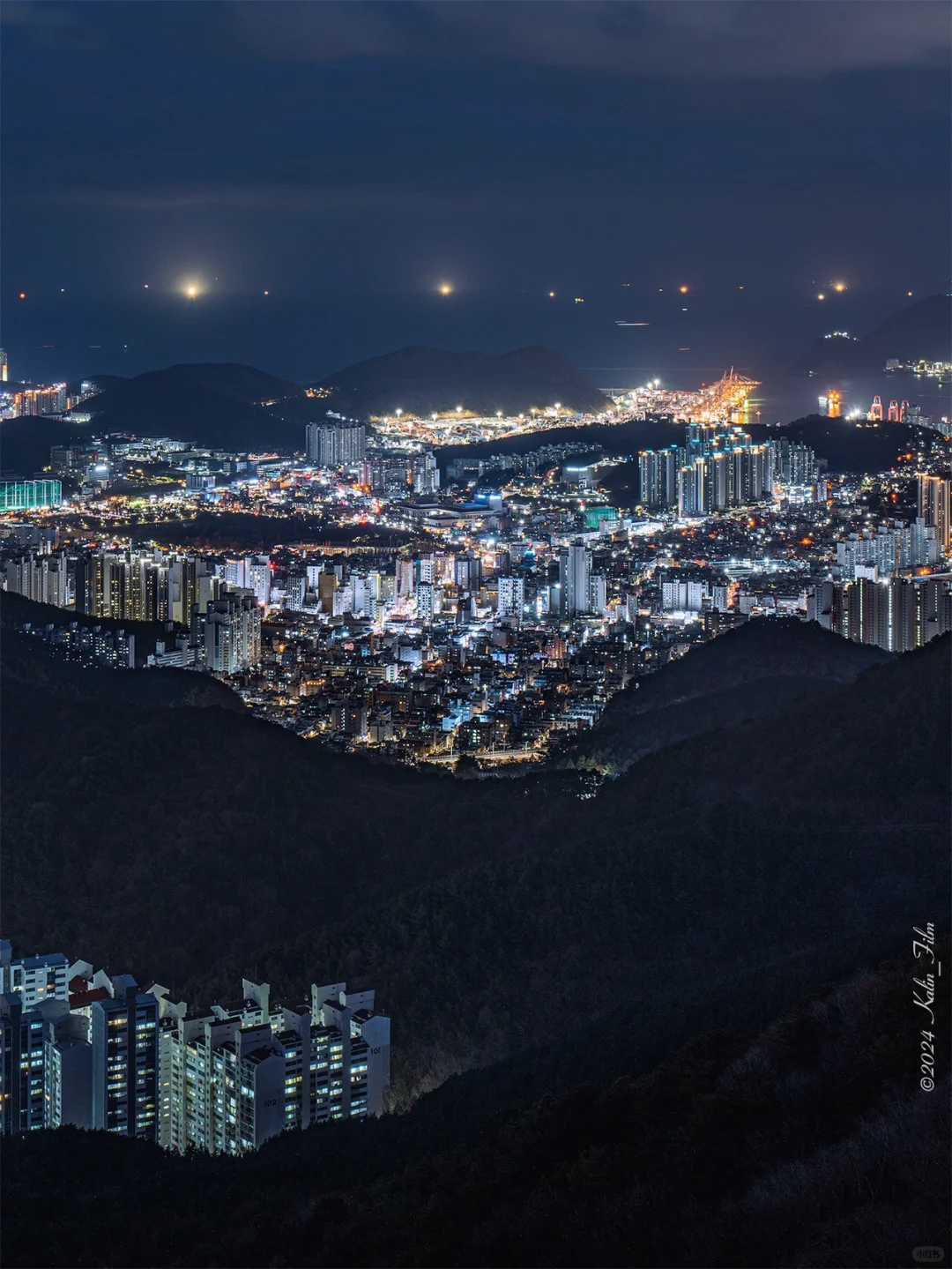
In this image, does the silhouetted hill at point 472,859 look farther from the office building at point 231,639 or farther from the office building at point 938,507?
the office building at point 938,507

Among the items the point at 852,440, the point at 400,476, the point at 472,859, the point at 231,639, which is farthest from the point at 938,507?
the point at 400,476

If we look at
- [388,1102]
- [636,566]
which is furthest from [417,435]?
[388,1102]

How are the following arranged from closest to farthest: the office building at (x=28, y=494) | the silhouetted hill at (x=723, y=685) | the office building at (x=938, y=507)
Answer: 1. the silhouetted hill at (x=723, y=685)
2. the office building at (x=938, y=507)
3. the office building at (x=28, y=494)

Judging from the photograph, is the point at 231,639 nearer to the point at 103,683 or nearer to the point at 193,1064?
the point at 103,683

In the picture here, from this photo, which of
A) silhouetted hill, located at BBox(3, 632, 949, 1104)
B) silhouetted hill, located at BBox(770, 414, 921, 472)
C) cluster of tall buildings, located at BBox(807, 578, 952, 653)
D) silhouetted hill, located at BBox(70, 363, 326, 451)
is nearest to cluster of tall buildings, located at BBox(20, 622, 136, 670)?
silhouetted hill, located at BBox(3, 632, 949, 1104)

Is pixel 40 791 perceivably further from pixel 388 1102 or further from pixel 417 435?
pixel 417 435

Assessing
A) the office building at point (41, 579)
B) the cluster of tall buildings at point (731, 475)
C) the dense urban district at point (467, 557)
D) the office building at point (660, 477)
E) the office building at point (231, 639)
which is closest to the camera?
the dense urban district at point (467, 557)

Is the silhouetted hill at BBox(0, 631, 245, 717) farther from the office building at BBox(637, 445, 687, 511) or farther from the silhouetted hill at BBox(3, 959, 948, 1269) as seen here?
the office building at BBox(637, 445, 687, 511)
